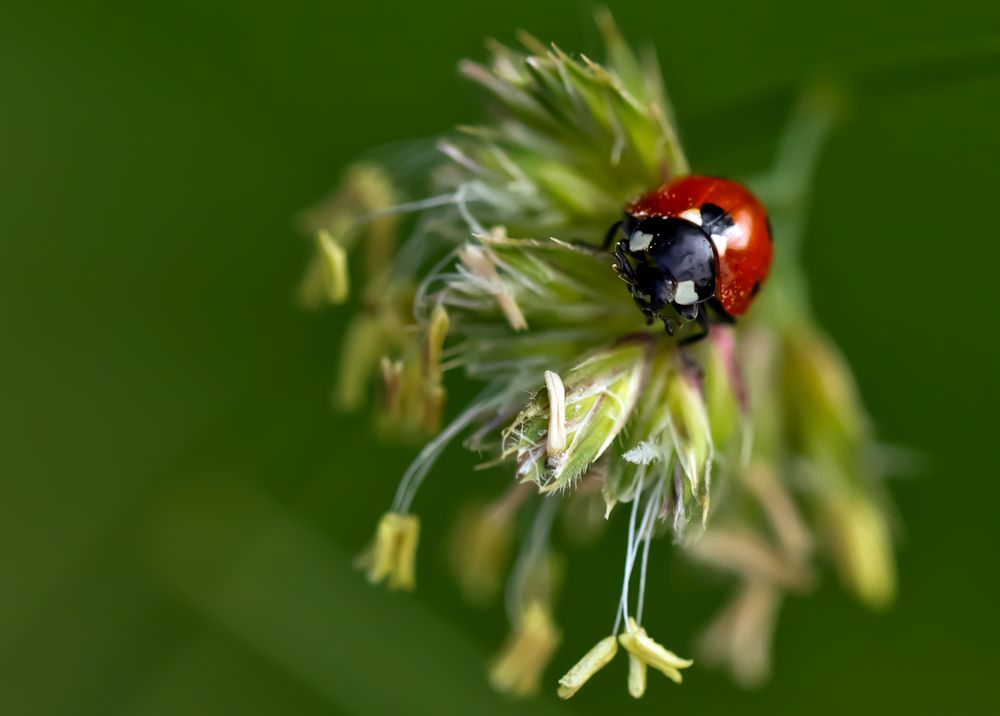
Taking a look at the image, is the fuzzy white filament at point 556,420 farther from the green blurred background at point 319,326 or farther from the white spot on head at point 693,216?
the green blurred background at point 319,326

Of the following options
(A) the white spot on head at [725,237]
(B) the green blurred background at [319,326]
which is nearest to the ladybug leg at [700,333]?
(A) the white spot on head at [725,237]

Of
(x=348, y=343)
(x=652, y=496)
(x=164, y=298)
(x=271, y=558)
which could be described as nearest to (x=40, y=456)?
(x=164, y=298)

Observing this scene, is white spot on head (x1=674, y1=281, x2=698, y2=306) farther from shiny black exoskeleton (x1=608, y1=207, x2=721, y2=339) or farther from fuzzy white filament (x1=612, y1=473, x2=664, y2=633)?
fuzzy white filament (x1=612, y1=473, x2=664, y2=633)

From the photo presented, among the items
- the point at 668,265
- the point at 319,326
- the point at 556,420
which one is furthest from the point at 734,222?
the point at 319,326

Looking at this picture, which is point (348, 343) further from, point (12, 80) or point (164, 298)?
point (12, 80)

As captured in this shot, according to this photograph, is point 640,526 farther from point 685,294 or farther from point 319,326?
point 319,326
